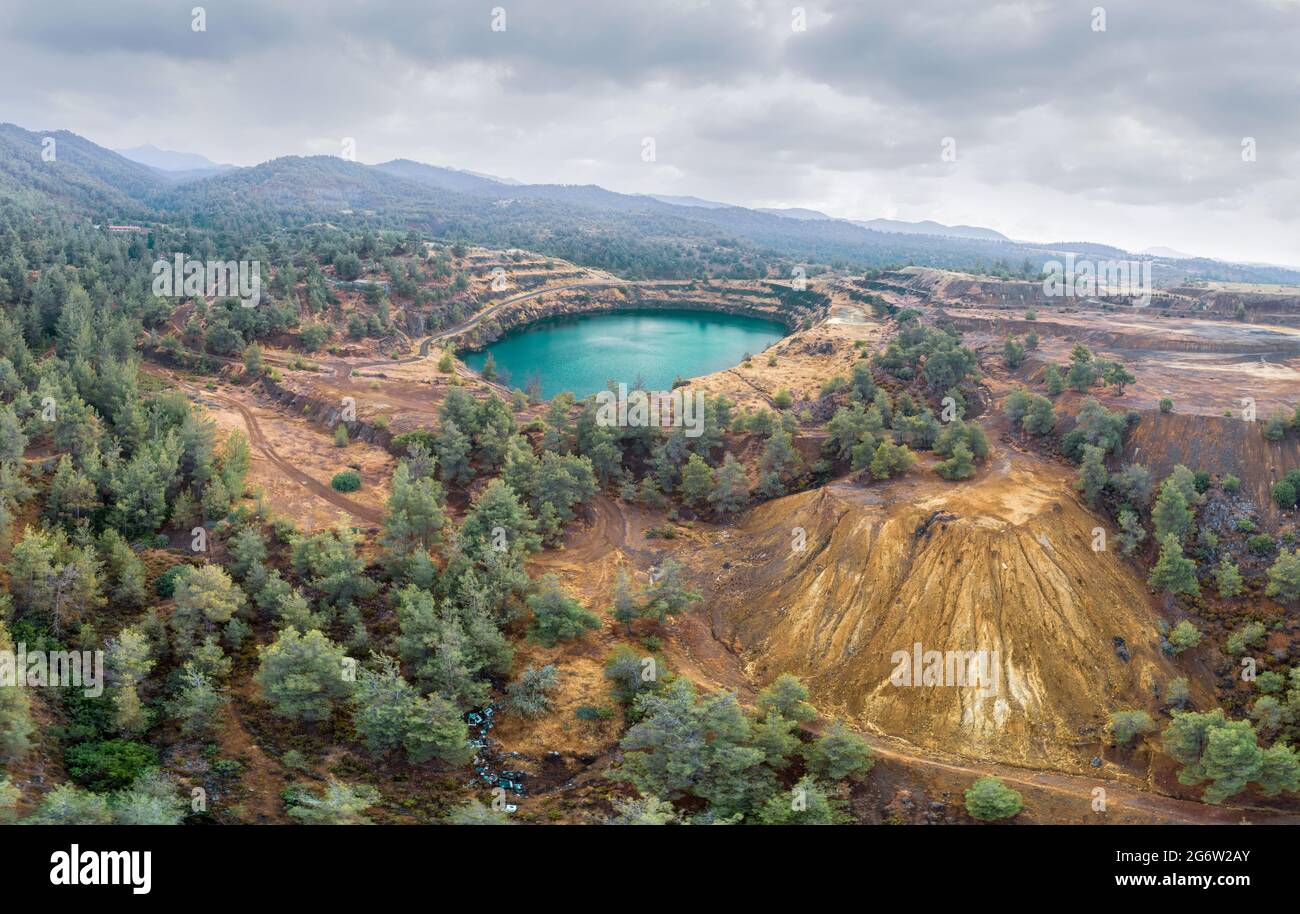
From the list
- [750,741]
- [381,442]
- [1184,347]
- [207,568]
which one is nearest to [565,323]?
[381,442]

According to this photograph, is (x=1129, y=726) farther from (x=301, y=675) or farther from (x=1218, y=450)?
(x=301, y=675)

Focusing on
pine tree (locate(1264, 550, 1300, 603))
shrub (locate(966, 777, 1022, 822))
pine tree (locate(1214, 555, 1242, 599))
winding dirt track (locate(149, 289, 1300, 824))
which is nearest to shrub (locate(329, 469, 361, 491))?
winding dirt track (locate(149, 289, 1300, 824))

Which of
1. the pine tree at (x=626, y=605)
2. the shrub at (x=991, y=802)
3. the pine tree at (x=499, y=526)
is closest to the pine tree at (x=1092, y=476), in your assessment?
the shrub at (x=991, y=802)

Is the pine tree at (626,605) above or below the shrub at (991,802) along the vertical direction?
above

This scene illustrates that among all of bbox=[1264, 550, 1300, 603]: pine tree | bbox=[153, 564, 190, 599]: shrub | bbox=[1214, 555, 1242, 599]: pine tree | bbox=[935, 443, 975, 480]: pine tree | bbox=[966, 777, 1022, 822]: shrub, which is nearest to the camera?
bbox=[966, 777, 1022, 822]: shrub

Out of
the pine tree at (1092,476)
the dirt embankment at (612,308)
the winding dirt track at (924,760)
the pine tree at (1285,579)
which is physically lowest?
the winding dirt track at (924,760)

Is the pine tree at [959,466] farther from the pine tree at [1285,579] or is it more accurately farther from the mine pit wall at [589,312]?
the mine pit wall at [589,312]

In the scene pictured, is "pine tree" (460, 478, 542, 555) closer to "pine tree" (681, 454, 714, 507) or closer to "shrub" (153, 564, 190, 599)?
"pine tree" (681, 454, 714, 507)

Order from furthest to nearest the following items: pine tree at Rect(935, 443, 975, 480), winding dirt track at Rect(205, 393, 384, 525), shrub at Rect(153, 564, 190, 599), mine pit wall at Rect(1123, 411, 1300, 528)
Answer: winding dirt track at Rect(205, 393, 384, 525) < pine tree at Rect(935, 443, 975, 480) < mine pit wall at Rect(1123, 411, 1300, 528) < shrub at Rect(153, 564, 190, 599)
